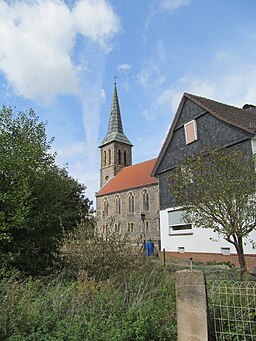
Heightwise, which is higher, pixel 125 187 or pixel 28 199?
pixel 125 187

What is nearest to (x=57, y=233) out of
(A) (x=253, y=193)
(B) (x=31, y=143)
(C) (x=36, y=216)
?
(C) (x=36, y=216)

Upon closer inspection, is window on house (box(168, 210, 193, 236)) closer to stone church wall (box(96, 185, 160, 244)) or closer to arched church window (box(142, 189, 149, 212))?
stone church wall (box(96, 185, 160, 244))

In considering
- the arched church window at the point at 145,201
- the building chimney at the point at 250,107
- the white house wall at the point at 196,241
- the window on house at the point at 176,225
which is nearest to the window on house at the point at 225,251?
the white house wall at the point at 196,241

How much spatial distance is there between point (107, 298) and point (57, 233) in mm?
4975

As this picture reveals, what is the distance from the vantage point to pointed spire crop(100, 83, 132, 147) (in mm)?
53206

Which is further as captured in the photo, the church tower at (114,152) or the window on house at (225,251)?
the church tower at (114,152)

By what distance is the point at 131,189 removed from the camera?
132ft

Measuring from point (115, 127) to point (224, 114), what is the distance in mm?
40177

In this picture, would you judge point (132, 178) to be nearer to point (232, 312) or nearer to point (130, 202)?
point (130, 202)

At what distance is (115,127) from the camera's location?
55.7m

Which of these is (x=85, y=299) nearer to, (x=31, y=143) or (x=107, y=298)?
(x=107, y=298)

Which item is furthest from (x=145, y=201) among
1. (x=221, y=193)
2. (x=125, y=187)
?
(x=221, y=193)

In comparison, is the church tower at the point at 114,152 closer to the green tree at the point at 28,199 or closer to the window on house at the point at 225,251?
the window on house at the point at 225,251

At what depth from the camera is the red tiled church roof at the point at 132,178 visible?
129 ft
